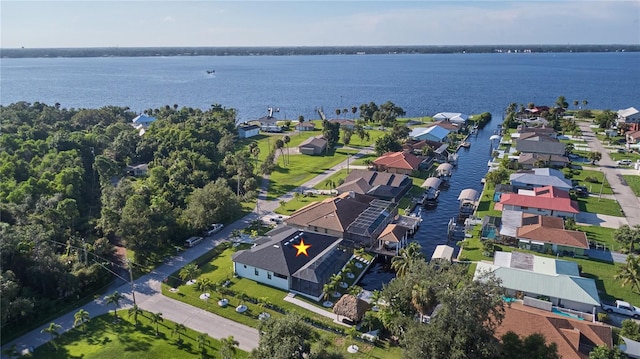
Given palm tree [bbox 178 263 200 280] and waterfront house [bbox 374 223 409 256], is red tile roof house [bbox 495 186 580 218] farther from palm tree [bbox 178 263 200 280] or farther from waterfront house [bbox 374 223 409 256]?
palm tree [bbox 178 263 200 280]

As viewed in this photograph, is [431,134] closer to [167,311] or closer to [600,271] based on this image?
[600,271]

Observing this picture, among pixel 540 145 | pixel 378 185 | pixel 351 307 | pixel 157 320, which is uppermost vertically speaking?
pixel 540 145

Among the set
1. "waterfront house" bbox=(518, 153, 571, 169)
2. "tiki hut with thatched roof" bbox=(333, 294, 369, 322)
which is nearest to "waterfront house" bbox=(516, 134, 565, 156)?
"waterfront house" bbox=(518, 153, 571, 169)

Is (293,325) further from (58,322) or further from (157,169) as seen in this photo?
(157,169)

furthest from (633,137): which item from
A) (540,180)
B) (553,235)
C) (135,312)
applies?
(135,312)

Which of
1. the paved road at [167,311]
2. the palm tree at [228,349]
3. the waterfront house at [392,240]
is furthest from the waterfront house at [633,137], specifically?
the palm tree at [228,349]

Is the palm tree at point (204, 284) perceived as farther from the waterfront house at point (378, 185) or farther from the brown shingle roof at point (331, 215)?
the waterfront house at point (378, 185)
